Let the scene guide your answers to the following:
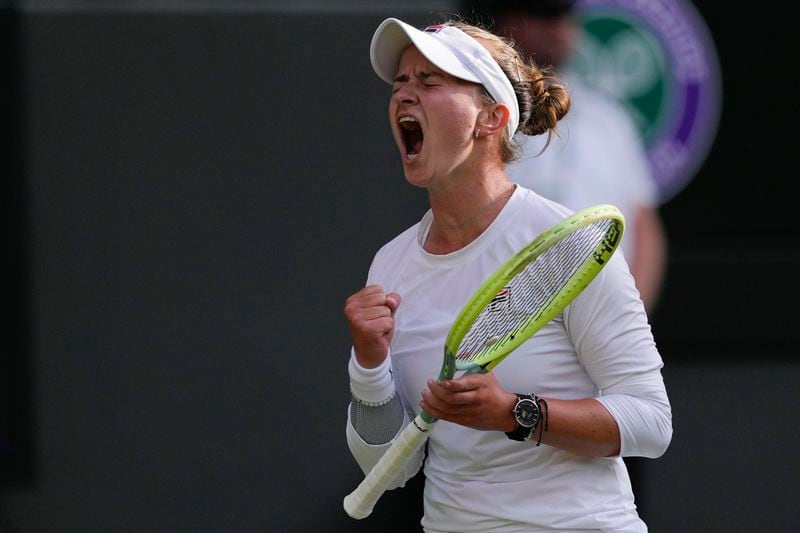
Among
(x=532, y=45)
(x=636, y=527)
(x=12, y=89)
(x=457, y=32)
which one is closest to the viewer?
(x=636, y=527)

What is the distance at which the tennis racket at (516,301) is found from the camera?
6.16 ft

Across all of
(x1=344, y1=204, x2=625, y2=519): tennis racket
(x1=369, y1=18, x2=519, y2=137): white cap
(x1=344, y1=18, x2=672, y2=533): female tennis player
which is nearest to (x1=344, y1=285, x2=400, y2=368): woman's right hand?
(x1=344, y1=18, x2=672, y2=533): female tennis player

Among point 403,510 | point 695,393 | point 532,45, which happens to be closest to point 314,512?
point 403,510

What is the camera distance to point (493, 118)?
214 centimetres

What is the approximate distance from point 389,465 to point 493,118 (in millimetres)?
590

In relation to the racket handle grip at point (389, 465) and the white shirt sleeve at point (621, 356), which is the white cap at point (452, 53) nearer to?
the white shirt sleeve at point (621, 356)

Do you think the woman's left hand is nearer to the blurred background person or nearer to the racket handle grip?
the racket handle grip

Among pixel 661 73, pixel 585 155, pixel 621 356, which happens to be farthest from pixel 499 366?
pixel 661 73

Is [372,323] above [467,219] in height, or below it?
below

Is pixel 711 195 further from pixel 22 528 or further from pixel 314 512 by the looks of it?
pixel 22 528

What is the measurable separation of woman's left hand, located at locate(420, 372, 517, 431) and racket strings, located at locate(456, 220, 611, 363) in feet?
0.31

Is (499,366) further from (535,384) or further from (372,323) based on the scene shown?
(372,323)

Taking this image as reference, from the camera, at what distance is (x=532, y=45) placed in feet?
11.3

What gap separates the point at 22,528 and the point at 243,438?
70 cm
